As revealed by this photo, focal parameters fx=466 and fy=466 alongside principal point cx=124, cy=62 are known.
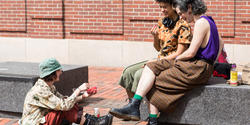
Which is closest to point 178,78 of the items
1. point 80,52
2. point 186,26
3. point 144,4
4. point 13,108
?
point 186,26

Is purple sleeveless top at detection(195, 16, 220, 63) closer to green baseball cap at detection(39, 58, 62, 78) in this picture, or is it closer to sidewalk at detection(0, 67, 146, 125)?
sidewalk at detection(0, 67, 146, 125)

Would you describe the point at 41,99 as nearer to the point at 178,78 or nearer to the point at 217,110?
the point at 178,78

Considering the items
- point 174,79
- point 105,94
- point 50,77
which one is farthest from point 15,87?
point 174,79

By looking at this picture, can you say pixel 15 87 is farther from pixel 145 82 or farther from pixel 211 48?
pixel 211 48

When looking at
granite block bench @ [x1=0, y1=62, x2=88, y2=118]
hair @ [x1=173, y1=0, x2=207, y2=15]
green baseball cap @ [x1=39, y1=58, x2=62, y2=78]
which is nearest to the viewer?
green baseball cap @ [x1=39, y1=58, x2=62, y2=78]

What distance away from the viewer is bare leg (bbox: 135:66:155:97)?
5.30 metres

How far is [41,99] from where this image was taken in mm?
4941

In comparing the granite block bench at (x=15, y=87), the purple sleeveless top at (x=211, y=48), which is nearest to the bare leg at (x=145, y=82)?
the purple sleeveless top at (x=211, y=48)

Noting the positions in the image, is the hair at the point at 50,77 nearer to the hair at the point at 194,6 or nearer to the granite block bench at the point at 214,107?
the granite block bench at the point at 214,107

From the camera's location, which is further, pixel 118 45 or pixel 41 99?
pixel 118 45

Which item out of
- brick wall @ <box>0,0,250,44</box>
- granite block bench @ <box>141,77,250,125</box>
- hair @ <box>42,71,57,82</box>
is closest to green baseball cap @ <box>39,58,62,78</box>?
hair @ <box>42,71,57,82</box>

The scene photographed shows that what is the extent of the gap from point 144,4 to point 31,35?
125 inches

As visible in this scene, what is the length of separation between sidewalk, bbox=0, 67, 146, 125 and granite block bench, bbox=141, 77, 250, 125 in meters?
0.57

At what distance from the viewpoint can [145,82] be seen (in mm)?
5316
